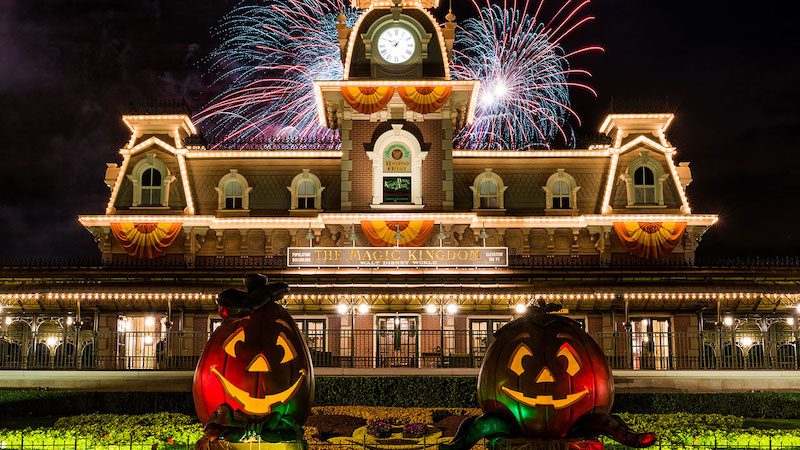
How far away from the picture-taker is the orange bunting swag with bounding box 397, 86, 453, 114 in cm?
2877

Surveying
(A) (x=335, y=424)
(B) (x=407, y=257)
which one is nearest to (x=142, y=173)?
(B) (x=407, y=257)

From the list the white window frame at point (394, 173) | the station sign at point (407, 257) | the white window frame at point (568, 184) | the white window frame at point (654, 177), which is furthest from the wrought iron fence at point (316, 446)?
the white window frame at point (568, 184)

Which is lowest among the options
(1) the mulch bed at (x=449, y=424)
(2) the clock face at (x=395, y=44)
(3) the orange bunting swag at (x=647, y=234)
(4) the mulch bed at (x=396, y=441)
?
(1) the mulch bed at (x=449, y=424)

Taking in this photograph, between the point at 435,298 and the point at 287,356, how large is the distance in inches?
707

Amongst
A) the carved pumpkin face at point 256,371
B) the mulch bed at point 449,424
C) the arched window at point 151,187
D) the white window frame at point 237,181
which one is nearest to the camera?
the carved pumpkin face at point 256,371

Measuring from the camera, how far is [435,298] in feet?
84.9

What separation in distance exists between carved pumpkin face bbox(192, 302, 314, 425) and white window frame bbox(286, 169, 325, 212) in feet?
74.3

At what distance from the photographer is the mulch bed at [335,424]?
1550 cm

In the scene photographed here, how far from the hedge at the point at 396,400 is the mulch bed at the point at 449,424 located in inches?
80.1

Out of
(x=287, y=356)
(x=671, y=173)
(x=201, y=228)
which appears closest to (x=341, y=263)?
(x=201, y=228)

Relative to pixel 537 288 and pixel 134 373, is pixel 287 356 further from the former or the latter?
pixel 537 288

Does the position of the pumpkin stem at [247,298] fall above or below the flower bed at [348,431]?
above

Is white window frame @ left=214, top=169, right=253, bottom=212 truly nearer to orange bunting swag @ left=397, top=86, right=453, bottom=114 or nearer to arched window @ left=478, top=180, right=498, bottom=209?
orange bunting swag @ left=397, top=86, right=453, bottom=114

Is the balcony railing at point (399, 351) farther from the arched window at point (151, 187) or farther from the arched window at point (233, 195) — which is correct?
the arched window at point (233, 195)
